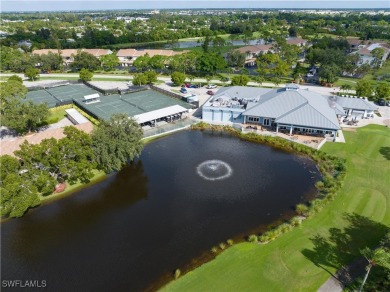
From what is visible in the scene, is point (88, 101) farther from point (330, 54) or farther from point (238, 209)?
point (330, 54)

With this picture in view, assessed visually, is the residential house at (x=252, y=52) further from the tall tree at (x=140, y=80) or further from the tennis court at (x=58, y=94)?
the tennis court at (x=58, y=94)

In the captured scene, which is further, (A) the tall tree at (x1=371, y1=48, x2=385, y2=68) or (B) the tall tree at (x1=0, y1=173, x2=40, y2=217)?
(A) the tall tree at (x1=371, y1=48, x2=385, y2=68)

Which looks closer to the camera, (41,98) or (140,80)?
(41,98)

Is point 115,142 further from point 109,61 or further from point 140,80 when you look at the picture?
point 109,61

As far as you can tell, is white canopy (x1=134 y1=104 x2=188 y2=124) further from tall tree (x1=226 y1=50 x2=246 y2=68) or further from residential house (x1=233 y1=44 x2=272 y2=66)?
residential house (x1=233 y1=44 x2=272 y2=66)

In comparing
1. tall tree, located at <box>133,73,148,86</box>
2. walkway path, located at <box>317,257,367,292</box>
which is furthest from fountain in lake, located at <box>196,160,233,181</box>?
tall tree, located at <box>133,73,148,86</box>

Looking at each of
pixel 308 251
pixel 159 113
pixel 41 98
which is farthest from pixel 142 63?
pixel 308 251
